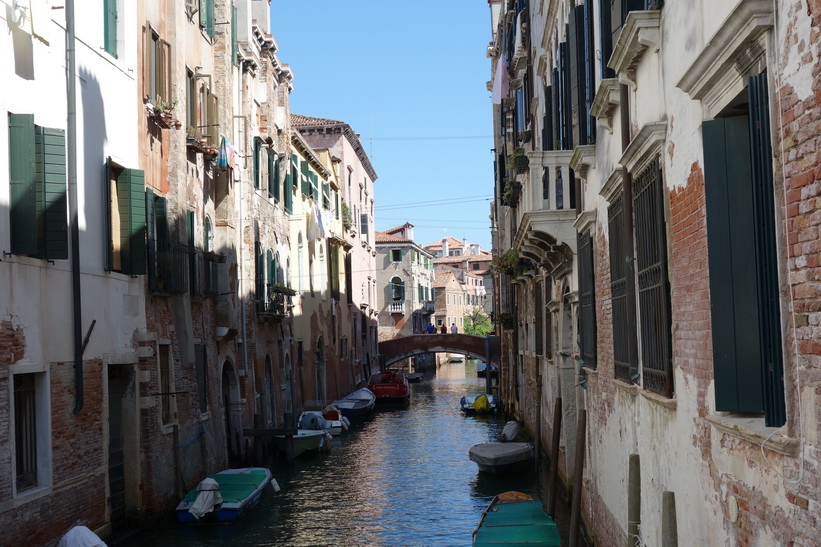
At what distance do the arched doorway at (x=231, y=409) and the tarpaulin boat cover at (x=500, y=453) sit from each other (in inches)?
175

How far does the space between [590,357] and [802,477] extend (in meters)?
6.74

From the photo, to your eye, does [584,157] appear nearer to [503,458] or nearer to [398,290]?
[503,458]

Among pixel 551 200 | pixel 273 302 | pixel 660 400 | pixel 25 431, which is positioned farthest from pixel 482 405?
pixel 660 400

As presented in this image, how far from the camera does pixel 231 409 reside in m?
19.1

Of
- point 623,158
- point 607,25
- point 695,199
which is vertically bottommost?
point 695,199

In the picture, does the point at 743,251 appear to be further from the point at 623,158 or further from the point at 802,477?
the point at 623,158


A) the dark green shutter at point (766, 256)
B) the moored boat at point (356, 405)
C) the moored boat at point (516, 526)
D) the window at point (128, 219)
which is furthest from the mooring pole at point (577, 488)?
the moored boat at point (356, 405)

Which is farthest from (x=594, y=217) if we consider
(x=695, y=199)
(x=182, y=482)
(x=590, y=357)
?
(x=182, y=482)

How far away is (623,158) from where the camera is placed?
701 centimetres

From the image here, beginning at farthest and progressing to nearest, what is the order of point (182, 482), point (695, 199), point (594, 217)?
1. point (182, 482)
2. point (594, 217)
3. point (695, 199)

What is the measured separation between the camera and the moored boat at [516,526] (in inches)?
412

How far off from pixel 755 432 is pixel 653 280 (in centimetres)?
230

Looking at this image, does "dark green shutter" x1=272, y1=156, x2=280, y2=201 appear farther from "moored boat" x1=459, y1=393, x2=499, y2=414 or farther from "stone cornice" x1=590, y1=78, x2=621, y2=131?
"stone cornice" x1=590, y1=78, x2=621, y2=131

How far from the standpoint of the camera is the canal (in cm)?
1339
